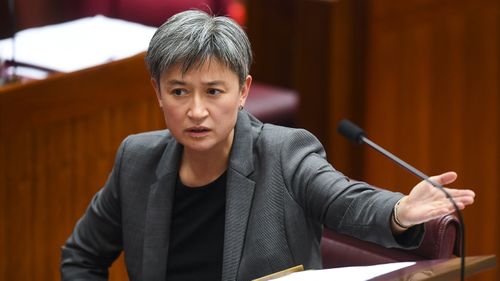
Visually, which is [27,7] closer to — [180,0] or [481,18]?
[180,0]

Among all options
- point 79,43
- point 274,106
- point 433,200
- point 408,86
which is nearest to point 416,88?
point 408,86

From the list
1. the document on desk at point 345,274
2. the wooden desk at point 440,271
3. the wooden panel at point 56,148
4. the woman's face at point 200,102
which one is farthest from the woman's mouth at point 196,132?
the wooden panel at point 56,148

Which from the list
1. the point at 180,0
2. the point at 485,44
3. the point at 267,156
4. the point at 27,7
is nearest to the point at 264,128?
the point at 267,156

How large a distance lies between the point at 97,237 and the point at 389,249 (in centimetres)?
47

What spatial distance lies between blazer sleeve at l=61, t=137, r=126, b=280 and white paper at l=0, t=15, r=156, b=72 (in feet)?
2.13

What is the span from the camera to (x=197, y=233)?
1.75 metres

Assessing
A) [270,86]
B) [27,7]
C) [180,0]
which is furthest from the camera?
[270,86]

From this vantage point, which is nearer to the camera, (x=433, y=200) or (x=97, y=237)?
(x=433, y=200)

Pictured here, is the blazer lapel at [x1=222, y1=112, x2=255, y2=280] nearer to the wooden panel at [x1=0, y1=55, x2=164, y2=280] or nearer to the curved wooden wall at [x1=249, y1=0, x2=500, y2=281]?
the wooden panel at [x1=0, y1=55, x2=164, y2=280]

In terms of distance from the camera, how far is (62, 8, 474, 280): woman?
1.62 m

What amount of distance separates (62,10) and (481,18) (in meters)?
1.21

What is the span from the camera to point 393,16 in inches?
122

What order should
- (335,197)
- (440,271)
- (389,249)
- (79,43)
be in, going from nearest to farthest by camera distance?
(440,271), (335,197), (389,249), (79,43)

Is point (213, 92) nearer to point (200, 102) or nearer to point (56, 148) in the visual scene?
point (200, 102)
